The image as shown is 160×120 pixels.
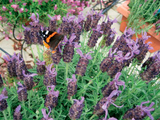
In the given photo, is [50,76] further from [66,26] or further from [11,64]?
[66,26]

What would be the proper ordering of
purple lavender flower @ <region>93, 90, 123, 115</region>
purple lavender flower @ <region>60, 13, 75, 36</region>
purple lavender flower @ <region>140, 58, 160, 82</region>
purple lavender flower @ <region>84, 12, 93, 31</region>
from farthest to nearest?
1. purple lavender flower @ <region>84, 12, 93, 31</region>
2. purple lavender flower @ <region>60, 13, 75, 36</region>
3. purple lavender flower @ <region>140, 58, 160, 82</region>
4. purple lavender flower @ <region>93, 90, 123, 115</region>

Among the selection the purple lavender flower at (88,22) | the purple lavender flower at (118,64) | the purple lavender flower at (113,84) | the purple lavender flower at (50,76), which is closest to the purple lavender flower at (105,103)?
the purple lavender flower at (113,84)

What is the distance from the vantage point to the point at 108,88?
92cm

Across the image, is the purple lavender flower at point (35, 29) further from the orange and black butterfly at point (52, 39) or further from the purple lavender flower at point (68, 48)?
the purple lavender flower at point (68, 48)

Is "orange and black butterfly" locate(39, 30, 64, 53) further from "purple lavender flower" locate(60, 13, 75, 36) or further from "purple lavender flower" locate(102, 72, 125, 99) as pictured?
"purple lavender flower" locate(102, 72, 125, 99)

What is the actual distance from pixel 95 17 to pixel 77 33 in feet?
0.85

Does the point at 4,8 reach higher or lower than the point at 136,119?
lower

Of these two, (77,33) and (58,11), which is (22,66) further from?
(58,11)

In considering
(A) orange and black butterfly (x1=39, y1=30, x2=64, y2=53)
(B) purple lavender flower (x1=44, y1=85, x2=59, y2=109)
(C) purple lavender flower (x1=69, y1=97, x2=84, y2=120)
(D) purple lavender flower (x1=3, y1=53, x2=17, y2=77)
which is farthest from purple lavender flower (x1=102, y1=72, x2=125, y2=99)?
(D) purple lavender flower (x1=3, y1=53, x2=17, y2=77)

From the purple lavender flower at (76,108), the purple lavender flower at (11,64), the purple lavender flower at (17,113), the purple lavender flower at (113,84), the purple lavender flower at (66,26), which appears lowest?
the purple lavender flower at (17,113)

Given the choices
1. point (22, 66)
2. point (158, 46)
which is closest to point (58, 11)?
point (22, 66)

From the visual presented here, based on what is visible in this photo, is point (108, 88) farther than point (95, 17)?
No

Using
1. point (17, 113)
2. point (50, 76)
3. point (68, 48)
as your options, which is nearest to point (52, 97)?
point (50, 76)

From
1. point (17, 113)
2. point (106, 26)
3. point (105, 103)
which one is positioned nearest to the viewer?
point (105, 103)
